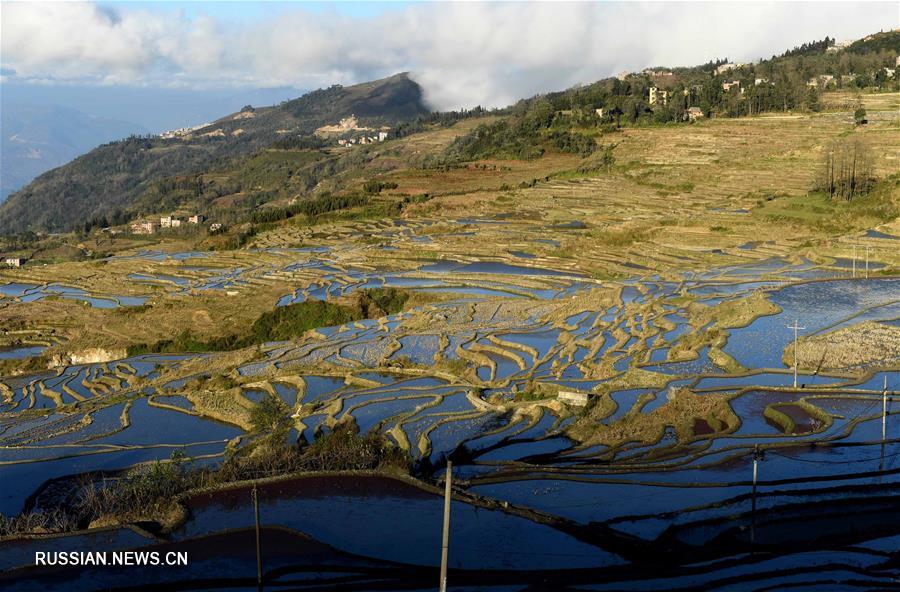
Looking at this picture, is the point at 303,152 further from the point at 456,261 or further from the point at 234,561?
the point at 234,561

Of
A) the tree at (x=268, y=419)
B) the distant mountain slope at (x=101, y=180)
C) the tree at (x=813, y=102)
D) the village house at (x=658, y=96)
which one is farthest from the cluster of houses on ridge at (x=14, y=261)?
the tree at (x=813, y=102)

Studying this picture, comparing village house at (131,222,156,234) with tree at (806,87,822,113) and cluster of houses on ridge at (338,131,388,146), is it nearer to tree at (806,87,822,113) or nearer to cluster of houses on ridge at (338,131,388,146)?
tree at (806,87,822,113)

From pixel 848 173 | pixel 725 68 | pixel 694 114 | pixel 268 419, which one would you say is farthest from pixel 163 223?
pixel 725 68

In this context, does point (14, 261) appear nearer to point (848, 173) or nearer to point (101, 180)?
point (848, 173)

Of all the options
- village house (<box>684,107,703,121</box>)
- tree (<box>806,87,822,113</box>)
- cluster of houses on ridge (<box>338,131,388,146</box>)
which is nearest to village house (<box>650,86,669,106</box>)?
village house (<box>684,107,703,121</box>)

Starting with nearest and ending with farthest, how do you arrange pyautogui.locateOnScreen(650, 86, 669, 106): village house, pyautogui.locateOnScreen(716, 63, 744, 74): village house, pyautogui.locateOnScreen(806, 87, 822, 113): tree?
pyautogui.locateOnScreen(806, 87, 822, 113): tree
pyautogui.locateOnScreen(650, 86, 669, 106): village house
pyautogui.locateOnScreen(716, 63, 744, 74): village house
